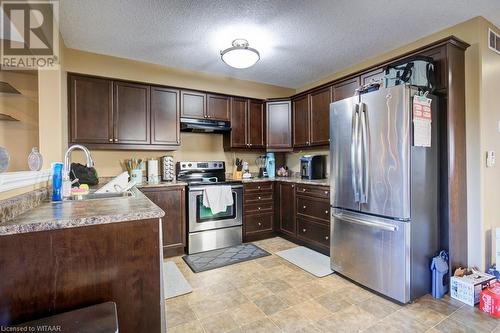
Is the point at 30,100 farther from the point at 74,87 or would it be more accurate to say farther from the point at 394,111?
the point at 394,111

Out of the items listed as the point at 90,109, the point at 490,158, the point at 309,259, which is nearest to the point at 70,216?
the point at 90,109

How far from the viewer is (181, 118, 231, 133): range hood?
3.59 metres

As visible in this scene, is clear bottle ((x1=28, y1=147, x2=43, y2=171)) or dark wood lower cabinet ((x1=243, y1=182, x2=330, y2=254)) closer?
clear bottle ((x1=28, y1=147, x2=43, y2=171))

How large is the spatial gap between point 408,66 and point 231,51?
5.77ft

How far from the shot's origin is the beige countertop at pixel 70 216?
1023 mm

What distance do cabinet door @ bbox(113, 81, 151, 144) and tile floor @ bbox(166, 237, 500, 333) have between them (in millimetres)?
1952

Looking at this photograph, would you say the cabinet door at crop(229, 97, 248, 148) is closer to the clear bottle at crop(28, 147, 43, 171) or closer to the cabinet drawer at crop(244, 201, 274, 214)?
the cabinet drawer at crop(244, 201, 274, 214)

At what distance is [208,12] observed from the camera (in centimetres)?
233

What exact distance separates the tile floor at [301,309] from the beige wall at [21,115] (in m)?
2.02

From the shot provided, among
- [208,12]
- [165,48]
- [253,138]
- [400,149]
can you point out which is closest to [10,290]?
[208,12]

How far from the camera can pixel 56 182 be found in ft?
5.33

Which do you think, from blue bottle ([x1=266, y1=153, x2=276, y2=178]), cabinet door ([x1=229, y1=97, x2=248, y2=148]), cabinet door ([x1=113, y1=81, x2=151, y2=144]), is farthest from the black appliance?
cabinet door ([x1=113, y1=81, x2=151, y2=144])

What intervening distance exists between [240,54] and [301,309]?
101 inches

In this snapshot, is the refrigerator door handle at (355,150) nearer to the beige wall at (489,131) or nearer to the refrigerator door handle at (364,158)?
the refrigerator door handle at (364,158)
